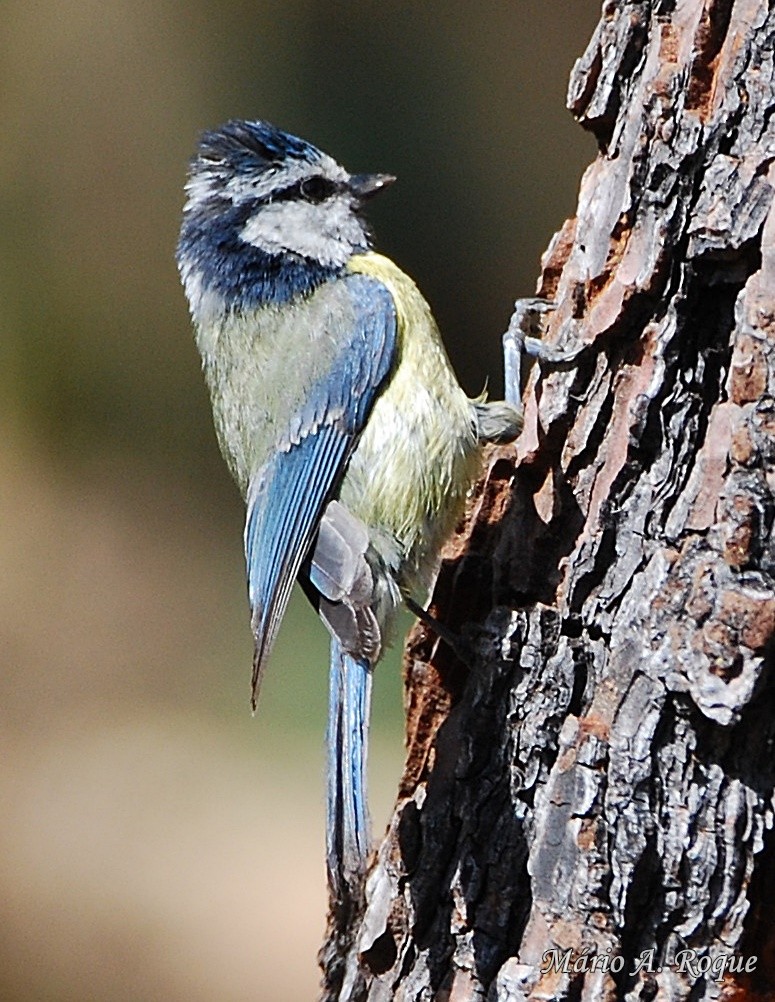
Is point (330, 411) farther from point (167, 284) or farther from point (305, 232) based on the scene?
point (167, 284)

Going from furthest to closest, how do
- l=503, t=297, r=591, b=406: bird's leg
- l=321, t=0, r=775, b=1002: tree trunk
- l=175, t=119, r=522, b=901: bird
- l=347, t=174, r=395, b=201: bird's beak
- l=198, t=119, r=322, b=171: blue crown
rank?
1. l=347, t=174, r=395, b=201: bird's beak
2. l=198, t=119, r=322, b=171: blue crown
3. l=175, t=119, r=522, b=901: bird
4. l=503, t=297, r=591, b=406: bird's leg
5. l=321, t=0, r=775, b=1002: tree trunk

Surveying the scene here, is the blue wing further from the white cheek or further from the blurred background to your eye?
the blurred background

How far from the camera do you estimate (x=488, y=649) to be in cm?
183

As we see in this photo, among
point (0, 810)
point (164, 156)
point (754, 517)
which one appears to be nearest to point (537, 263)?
point (164, 156)

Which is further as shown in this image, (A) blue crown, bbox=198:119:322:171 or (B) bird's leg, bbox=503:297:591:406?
(A) blue crown, bbox=198:119:322:171

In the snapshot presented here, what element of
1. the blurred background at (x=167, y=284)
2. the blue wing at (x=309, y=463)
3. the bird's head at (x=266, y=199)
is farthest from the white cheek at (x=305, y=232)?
the blurred background at (x=167, y=284)

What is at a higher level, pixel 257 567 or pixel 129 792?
pixel 257 567

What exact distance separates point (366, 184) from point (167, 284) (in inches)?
133

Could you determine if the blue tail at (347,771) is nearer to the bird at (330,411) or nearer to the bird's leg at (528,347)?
the bird at (330,411)

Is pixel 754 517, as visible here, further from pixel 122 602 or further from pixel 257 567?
pixel 122 602

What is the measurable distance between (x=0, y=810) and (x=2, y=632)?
858 millimetres

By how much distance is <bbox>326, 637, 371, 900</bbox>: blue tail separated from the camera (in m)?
1.86

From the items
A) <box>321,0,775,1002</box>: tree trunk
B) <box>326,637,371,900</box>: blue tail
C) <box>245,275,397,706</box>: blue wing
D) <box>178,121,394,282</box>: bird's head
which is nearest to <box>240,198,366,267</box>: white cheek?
<box>178,121,394,282</box>: bird's head

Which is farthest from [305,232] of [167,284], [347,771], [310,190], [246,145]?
[167,284]
